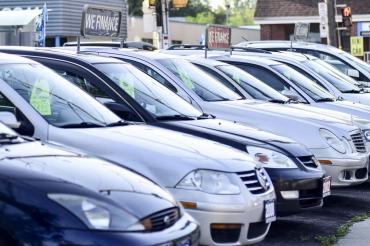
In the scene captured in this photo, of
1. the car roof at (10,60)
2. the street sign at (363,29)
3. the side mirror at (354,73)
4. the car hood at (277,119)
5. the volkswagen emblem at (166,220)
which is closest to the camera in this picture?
the volkswagen emblem at (166,220)

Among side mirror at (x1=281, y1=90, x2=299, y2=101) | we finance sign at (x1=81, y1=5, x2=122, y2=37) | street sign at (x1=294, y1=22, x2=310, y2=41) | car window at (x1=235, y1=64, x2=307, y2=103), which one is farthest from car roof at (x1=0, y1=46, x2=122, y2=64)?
street sign at (x1=294, y1=22, x2=310, y2=41)

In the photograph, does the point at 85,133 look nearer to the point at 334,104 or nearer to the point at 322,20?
the point at 334,104

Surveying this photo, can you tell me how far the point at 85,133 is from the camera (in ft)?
22.8

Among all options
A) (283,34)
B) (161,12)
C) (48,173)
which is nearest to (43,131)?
(48,173)

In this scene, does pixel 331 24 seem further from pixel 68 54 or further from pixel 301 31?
pixel 68 54

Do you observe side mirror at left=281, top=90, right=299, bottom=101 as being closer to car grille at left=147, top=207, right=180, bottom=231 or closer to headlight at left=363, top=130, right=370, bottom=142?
headlight at left=363, top=130, right=370, bottom=142

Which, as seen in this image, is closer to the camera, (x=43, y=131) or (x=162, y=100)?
(x=43, y=131)

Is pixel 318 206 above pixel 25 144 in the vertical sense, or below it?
below

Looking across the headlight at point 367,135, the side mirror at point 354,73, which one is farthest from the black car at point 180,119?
the side mirror at point 354,73

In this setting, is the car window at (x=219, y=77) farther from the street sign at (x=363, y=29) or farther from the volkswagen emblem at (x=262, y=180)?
the street sign at (x=363, y=29)

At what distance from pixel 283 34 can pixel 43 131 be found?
40.4m

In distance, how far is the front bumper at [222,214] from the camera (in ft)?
21.8

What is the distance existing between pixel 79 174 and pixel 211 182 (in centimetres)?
162

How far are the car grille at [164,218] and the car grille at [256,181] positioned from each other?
138 cm
